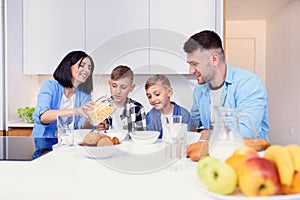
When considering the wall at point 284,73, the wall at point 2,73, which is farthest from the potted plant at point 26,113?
the wall at point 284,73

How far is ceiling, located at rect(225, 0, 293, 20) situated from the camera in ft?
15.7

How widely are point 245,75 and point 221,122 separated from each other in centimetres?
114

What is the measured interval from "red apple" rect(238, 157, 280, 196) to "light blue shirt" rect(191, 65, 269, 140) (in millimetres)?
1053

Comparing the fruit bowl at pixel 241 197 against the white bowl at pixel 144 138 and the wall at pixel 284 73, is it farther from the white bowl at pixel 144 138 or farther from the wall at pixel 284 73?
the wall at pixel 284 73

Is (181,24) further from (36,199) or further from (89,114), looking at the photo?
(36,199)

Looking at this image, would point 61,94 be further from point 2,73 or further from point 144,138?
point 144,138

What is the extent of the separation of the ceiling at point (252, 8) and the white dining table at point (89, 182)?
4148 millimetres

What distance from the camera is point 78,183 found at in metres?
0.79

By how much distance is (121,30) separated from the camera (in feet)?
9.68

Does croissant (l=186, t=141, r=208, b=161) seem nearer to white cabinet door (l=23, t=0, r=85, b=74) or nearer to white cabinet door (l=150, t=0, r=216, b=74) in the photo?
white cabinet door (l=150, t=0, r=216, b=74)

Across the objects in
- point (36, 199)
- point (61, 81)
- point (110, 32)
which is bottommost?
point (36, 199)

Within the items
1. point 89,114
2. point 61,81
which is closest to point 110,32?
point 61,81

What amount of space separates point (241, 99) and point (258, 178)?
1.26 metres

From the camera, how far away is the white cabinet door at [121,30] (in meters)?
2.92
